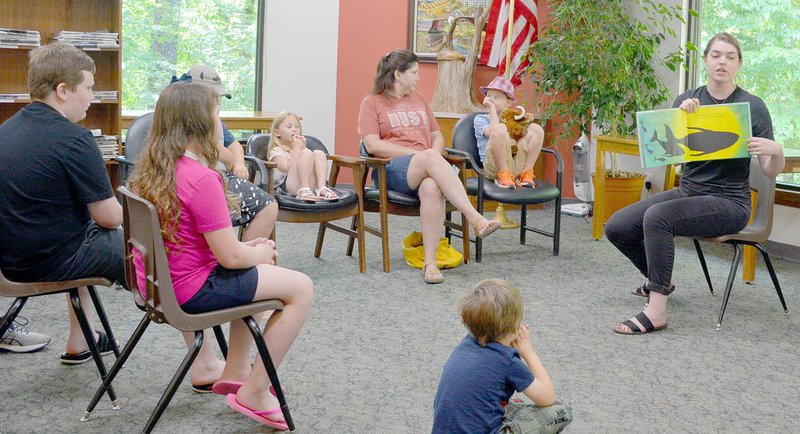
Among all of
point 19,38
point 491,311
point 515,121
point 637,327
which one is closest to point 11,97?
point 19,38

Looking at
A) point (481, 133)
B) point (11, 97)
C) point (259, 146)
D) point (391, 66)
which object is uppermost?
point (391, 66)

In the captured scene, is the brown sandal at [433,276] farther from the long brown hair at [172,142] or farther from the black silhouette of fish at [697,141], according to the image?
the long brown hair at [172,142]

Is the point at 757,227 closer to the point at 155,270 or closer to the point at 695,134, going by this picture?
the point at 695,134

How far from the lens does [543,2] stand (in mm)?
7023

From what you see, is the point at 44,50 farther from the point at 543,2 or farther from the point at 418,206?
the point at 543,2

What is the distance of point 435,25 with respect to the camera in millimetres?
7023

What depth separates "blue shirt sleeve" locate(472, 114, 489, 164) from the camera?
5.37 meters

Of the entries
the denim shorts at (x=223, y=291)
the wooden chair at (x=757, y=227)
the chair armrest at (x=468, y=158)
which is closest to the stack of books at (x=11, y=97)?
the chair armrest at (x=468, y=158)

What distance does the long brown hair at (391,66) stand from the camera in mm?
5055

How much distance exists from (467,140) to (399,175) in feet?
2.18

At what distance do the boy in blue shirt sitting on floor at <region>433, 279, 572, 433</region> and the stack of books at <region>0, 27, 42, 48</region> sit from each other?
12.7 feet

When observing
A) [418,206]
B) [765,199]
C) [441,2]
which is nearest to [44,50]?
[418,206]

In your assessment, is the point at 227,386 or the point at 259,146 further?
the point at 259,146

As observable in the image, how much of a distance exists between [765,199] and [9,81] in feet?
13.7
